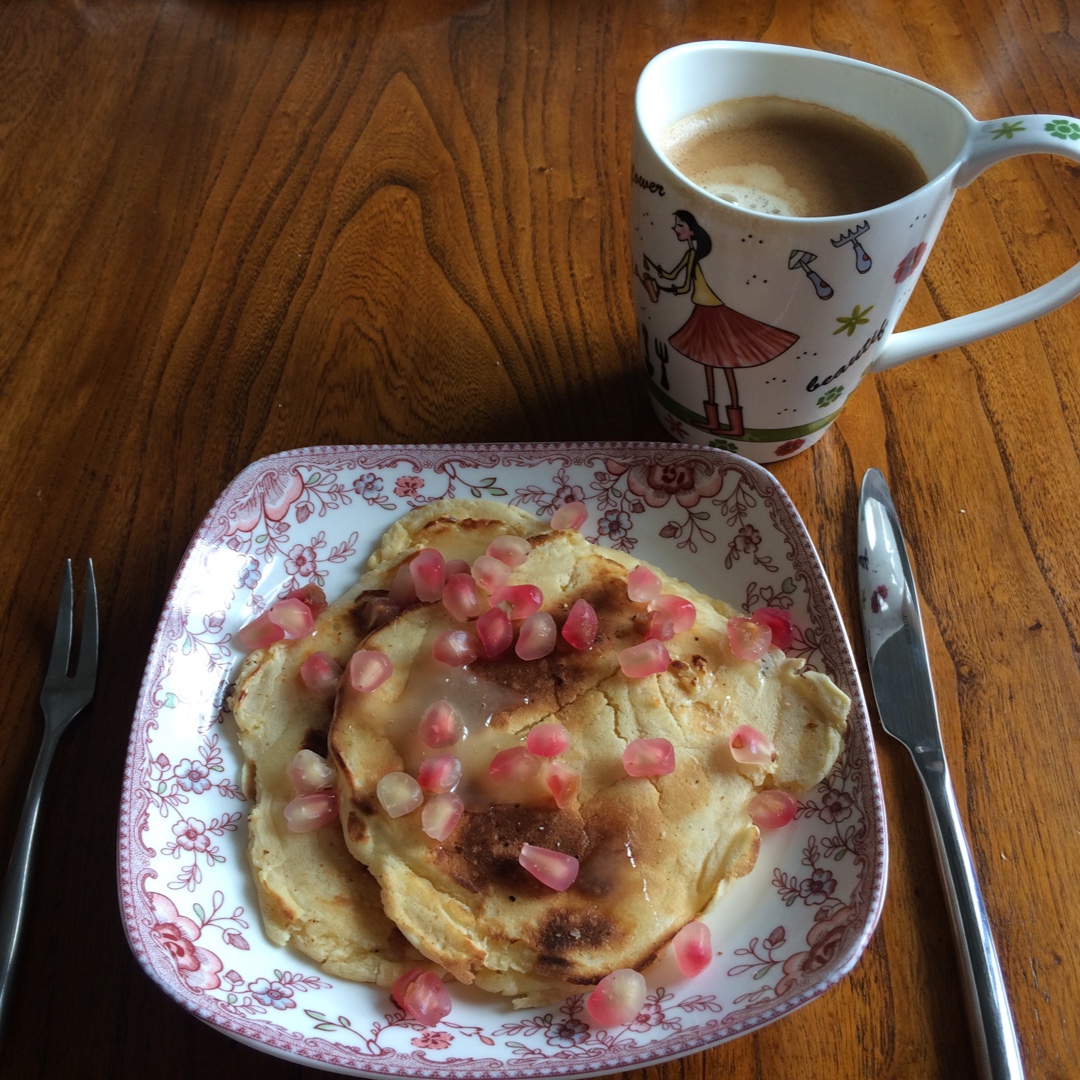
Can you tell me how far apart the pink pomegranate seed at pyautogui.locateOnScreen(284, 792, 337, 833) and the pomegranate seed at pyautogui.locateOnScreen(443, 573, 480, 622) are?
0.98ft

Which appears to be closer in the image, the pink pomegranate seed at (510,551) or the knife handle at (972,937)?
the knife handle at (972,937)

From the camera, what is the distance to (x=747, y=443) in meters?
1.54

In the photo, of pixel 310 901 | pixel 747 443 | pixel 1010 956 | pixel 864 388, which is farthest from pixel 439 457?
pixel 1010 956

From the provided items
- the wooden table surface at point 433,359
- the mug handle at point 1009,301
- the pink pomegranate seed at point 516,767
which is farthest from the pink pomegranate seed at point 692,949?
the mug handle at point 1009,301

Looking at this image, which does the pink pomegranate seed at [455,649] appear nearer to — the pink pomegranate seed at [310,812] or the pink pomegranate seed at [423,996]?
the pink pomegranate seed at [310,812]

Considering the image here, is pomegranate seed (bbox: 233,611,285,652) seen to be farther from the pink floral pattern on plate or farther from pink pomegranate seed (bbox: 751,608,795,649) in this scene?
pink pomegranate seed (bbox: 751,608,795,649)

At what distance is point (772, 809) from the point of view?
3.89ft

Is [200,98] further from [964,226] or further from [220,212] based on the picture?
[964,226]

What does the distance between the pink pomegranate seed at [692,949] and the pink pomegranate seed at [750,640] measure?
0.37 meters

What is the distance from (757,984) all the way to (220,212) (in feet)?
→ 5.96

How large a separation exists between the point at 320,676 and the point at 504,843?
36 cm

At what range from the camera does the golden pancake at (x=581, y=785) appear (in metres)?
1.09

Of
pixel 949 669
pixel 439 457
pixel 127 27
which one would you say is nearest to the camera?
pixel 949 669

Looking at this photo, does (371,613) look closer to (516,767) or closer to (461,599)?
(461,599)
